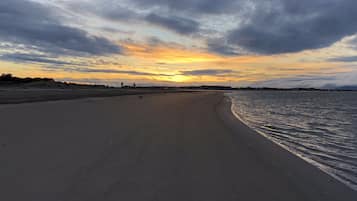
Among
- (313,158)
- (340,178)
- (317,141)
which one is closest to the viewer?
(340,178)

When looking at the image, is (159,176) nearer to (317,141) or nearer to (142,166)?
(142,166)

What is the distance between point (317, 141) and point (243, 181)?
660cm

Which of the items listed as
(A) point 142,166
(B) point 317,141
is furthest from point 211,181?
(B) point 317,141

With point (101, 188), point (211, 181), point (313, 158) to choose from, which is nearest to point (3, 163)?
point (101, 188)

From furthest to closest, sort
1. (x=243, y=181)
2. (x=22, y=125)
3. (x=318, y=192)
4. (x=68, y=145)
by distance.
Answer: (x=22, y=125) → (x=68, y=145) → (x=243, y=181) → (x=318, y=192)

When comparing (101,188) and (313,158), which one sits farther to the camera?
(313,158)

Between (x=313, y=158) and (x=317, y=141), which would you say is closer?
(x=313, y=158)

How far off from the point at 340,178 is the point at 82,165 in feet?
16.6

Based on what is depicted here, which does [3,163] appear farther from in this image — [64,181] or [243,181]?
[243,181]

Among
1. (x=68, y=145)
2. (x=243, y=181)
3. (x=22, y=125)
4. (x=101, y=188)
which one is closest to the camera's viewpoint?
(x=101, y=188)

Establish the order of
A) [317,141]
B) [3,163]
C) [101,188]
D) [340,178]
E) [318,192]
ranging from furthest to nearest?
[317,141]
[340,178]
[3,163]
[318,192]
[101,188]

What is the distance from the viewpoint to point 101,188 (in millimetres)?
3982

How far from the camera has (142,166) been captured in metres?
5.17

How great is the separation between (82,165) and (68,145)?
184 cm
